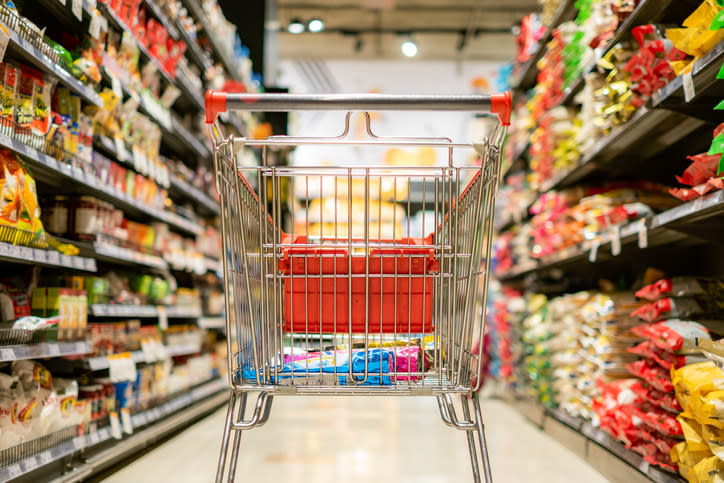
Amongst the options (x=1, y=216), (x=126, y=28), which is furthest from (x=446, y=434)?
(x=126, y=28)

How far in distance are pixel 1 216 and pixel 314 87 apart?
314 inches

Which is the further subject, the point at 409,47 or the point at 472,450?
the point at 409,47

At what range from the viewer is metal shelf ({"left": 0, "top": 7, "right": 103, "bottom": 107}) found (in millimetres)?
1758

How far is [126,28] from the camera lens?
8.86 feet

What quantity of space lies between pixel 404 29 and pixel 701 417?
335 inches

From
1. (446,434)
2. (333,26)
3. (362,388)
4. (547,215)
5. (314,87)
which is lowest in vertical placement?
(446,434)

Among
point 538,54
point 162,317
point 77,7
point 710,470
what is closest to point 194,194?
point 162,317

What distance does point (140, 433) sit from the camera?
269cm

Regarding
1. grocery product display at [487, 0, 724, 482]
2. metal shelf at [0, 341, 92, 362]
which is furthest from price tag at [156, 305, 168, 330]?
grocery product display at [487, 0, 724, 482]

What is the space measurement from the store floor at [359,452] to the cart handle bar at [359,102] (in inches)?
58.2

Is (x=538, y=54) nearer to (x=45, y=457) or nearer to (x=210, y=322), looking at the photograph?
(x=210, y=322)

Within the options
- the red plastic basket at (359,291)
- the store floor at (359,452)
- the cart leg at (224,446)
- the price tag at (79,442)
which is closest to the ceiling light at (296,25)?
the store floor at (359,452)

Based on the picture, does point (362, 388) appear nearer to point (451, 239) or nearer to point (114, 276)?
point (451, 239)

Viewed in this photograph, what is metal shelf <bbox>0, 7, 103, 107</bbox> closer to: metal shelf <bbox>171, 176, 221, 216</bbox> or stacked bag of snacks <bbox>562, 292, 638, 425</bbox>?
metal shelf <bbox>171, 176, 221, 216</bbox>
